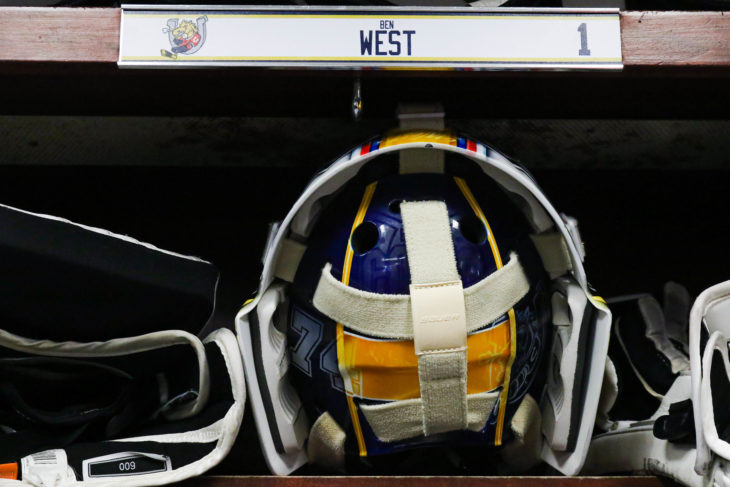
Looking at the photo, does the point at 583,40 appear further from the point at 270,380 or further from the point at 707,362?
the point at 270,380

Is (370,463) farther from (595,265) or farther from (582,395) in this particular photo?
(595,265)

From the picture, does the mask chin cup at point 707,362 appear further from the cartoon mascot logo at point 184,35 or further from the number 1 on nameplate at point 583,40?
the cartoon mascot logo at point 184,35

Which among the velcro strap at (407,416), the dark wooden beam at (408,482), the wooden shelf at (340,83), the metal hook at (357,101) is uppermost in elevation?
the wooden shelf at (340,83)

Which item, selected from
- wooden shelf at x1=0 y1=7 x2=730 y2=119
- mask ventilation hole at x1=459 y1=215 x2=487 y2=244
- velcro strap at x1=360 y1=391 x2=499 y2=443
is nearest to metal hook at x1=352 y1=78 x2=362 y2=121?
wooden shelf at x1=0 y1=7 x2=730 y2=119

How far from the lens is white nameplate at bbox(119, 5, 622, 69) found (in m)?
0.70

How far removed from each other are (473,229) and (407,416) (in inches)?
6.9

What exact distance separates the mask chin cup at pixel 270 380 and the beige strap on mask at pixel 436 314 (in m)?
0.13

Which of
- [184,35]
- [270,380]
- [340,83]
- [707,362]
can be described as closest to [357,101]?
[340,83]

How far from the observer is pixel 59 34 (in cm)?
71

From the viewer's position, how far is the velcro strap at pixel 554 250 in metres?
0.76

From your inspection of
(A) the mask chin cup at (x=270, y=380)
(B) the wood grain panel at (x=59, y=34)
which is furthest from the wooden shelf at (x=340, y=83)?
(A) the mask chin cup at (x=270, y=380)

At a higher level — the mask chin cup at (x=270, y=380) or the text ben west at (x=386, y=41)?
the text ben west at (x=386, y=41)

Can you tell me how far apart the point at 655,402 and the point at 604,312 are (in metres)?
0.20

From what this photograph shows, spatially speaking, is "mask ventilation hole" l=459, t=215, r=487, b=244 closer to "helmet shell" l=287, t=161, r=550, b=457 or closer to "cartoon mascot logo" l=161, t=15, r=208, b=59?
"helmet shell" l=287, t=161, r=550, b=457
